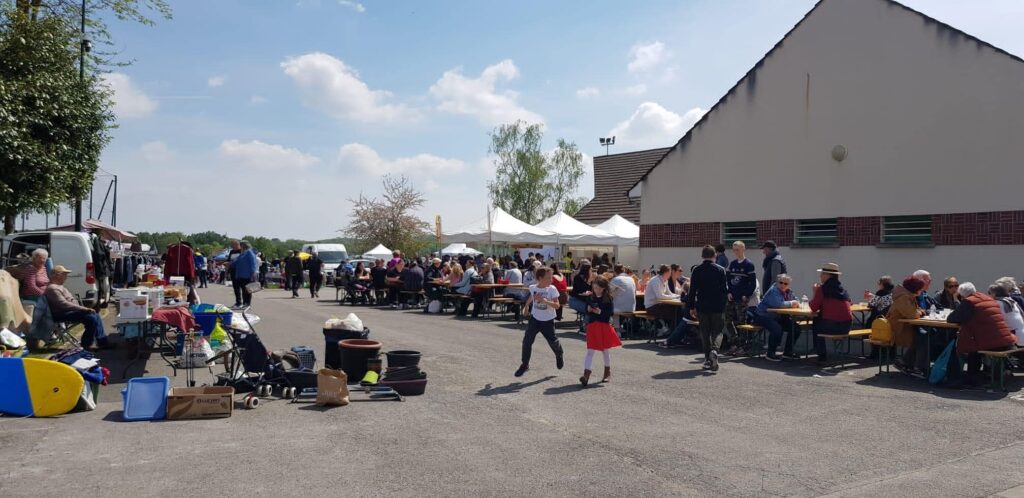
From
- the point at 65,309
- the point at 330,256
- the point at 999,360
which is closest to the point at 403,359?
the point at 65,309

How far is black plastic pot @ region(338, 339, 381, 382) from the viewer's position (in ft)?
30.9

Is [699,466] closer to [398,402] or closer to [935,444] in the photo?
[935,444]

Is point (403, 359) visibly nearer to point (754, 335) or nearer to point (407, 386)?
point (407, 386)

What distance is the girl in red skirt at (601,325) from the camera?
9.86m

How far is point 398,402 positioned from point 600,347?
2823 millimetres

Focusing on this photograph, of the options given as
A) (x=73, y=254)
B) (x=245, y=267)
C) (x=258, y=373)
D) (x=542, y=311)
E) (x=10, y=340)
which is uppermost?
(x=73, y=254)

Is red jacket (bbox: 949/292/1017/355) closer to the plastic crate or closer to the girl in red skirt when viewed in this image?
the girl in red skirt

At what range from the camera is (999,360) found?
32.4 ft

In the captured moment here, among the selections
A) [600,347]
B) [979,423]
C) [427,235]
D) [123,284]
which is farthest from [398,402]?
[427,235]

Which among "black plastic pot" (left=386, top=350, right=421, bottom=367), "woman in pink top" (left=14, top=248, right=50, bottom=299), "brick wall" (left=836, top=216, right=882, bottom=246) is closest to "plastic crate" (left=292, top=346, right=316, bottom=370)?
"black plastic pot" (left=386, top=350, right=421, bottom=367)

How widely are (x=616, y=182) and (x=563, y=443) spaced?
29.5 m

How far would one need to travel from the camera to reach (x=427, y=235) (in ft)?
180

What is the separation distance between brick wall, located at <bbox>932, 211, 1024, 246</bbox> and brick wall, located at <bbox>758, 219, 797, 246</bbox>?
356cm

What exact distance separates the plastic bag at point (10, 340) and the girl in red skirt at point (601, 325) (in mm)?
7215
